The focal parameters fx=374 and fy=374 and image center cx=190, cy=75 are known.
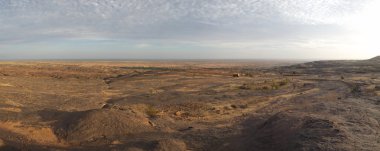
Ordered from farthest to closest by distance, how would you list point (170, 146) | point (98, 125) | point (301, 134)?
point (98, 125), point (170, 146), point (301, 134)

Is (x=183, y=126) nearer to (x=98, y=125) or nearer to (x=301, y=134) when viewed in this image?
(x=98, y=125)

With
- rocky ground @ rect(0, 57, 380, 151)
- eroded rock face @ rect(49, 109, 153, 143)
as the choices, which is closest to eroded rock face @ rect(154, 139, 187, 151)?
rocky ground @ rect(0, 57, 380, 151)

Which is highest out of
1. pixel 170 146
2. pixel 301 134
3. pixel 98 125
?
pixel 301 134

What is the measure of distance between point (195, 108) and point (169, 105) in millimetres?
1664

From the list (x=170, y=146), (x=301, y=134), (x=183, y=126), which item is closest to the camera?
(x=301, y=134)

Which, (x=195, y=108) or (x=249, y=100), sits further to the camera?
(x=249, y=100)

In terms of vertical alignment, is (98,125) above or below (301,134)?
below

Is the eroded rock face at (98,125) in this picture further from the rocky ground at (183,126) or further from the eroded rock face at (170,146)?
the eroded rock face at (170,146)

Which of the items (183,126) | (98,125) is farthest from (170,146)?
(183,126)

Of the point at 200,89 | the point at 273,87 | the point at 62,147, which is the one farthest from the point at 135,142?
the point at 273,87

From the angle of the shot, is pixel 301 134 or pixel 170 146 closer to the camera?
pixel 301 134

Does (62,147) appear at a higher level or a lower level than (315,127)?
lower

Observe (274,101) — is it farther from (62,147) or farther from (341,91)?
(62,147)

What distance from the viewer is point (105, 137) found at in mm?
13062
